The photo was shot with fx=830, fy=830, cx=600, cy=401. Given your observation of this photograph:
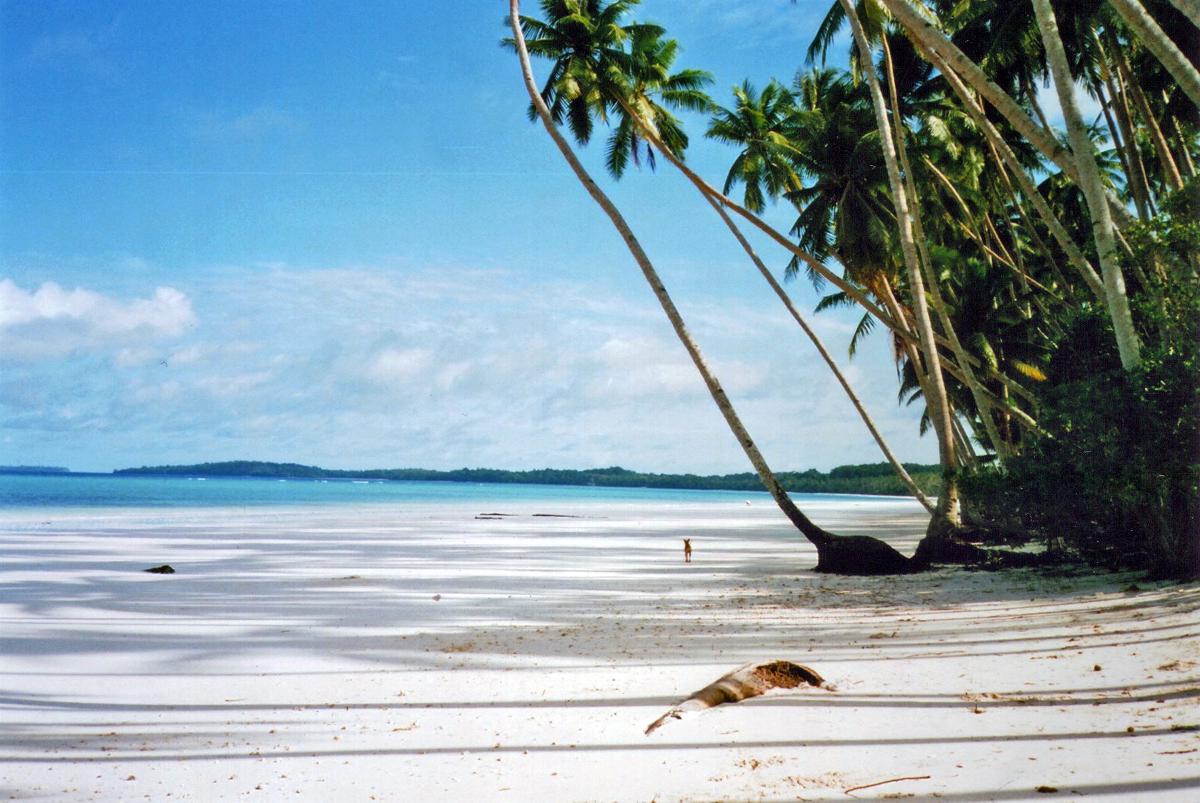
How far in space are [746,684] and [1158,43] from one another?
6931mm

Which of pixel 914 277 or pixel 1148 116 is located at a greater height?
pixel 1148 116

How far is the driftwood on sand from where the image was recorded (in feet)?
15.7

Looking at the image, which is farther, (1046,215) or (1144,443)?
(1046,215)

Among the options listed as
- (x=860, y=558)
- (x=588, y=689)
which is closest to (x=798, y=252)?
(x=860, y=558)

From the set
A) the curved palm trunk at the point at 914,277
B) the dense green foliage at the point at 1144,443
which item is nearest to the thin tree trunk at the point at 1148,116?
the curved palm trunk at the point at 914,277

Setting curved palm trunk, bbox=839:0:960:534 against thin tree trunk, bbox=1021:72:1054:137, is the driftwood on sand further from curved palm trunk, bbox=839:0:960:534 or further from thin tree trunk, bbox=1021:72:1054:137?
thin tree trunk, bbox=1021:72:1054:137

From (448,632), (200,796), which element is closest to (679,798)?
(200,796)

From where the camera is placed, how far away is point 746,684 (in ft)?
16.6

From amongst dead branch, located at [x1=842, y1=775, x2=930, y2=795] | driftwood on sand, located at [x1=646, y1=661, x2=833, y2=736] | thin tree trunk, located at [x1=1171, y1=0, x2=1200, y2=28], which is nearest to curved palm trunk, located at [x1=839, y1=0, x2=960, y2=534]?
thin tree trunk, located at [x1=1171, y1=0, x2=1200, y2=28]

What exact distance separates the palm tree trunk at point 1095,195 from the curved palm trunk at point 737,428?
489 cm

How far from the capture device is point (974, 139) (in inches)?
844

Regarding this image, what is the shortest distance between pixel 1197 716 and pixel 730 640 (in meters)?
3.67

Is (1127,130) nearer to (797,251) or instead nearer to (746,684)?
(797,251)

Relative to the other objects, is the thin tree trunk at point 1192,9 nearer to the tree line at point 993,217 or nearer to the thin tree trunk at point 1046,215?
the tree line at point 993,217
